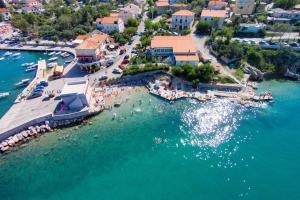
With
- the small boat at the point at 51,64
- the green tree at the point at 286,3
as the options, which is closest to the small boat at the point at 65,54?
the small boat at the point at 51,64

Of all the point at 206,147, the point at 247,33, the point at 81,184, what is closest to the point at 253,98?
the point at 206,147

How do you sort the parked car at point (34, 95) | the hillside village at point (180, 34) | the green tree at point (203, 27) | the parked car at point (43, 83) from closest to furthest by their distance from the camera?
the parked car at point (34, 95), the parked car at point (43, 83), the hillside village at point (180, 34), the green tree at point (203, 27)

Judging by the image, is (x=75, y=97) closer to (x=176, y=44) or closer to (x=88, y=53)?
(x=88, y=53)

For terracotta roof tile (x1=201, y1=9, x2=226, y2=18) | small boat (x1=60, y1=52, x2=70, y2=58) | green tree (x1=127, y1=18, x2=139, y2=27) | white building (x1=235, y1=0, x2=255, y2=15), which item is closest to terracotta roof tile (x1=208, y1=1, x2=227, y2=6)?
white building (x1=235, y1=0, x2=255, y2=15)

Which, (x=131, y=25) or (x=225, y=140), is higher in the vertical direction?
(x=131, y=25)

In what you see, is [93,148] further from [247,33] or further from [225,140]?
[247,33]

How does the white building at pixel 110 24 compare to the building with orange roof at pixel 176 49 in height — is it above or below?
above

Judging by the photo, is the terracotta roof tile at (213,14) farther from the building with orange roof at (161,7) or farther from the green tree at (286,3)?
the green tree at (286,3)
